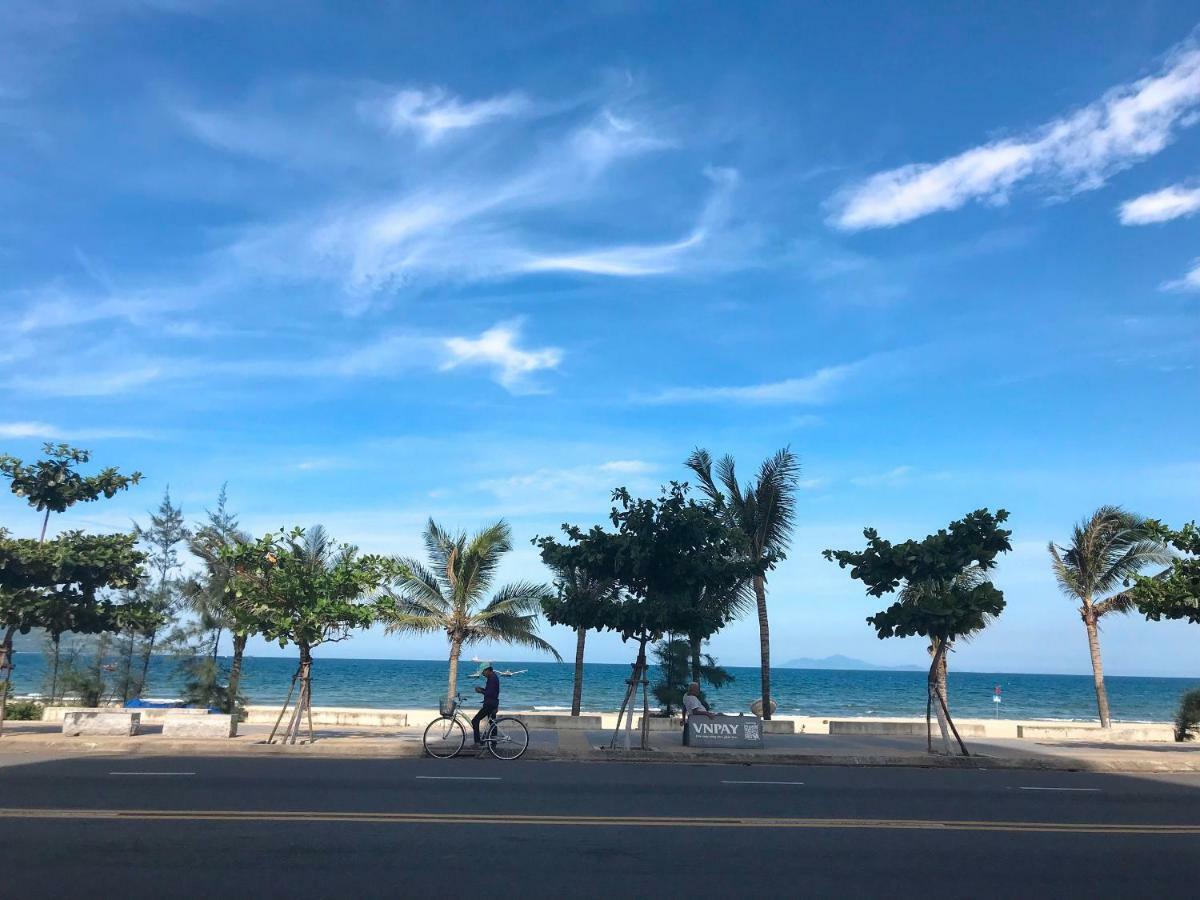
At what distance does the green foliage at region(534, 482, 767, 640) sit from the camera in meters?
20.9

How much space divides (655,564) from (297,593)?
8162mm

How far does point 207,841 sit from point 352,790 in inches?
158

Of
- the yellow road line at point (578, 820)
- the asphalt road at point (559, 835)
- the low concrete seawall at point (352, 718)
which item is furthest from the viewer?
the low concrete seawall at point (352, 718)

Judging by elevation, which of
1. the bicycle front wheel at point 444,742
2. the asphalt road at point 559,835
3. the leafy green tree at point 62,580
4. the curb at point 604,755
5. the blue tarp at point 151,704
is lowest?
the asphalt road at point 559,835

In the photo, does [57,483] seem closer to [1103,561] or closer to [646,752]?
[646,752]

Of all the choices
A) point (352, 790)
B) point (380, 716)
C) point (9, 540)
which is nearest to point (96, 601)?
point (9, 540)

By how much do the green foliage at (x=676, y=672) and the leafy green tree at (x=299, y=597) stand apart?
32.4ft

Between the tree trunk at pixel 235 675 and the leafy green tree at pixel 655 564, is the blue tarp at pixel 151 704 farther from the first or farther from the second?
the leafy green tree at pixel 655 564

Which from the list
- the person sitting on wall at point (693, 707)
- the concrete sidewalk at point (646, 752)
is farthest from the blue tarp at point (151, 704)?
the person sitting on wall at point (693, 707)

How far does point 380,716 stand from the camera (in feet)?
97.5

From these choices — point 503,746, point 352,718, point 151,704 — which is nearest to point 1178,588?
point 503,746

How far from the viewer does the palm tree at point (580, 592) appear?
21.7 metres

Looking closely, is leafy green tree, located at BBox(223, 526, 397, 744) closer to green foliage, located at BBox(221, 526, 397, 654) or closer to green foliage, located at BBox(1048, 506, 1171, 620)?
green foliage, located at BBox(221, 526, 397, 654)

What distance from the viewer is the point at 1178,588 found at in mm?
22328
